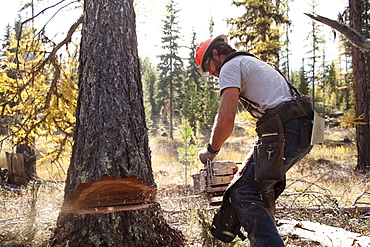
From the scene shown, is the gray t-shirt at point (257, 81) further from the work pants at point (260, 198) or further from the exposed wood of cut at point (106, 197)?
the exposed wood of cut at point (106, 197)

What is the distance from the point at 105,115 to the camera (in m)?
2.83

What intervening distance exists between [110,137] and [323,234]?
253 centimetres

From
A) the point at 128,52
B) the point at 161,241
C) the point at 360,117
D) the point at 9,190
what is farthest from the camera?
the point at 360,117

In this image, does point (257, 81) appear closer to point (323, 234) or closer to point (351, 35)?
point (323, 234)

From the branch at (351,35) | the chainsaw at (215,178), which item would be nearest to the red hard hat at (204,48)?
the chainsaw at (215,178)

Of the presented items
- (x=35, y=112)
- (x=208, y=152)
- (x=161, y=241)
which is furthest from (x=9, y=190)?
(x=208, y=152)

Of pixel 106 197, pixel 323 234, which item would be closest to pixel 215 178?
pixel 106 197

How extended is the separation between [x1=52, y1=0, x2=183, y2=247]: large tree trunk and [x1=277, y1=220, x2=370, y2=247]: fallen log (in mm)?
1296

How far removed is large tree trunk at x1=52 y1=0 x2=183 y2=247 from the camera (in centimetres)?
264

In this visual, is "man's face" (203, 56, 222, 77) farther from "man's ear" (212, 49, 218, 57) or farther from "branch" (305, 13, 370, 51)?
"branch" (305, 13, 370, 51)

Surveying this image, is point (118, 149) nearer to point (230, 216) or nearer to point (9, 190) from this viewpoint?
Result: point (230, 216)

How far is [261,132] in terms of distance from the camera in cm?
251

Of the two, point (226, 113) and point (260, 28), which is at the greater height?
point (260, 28)

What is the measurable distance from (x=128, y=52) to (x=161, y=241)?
2071mm
